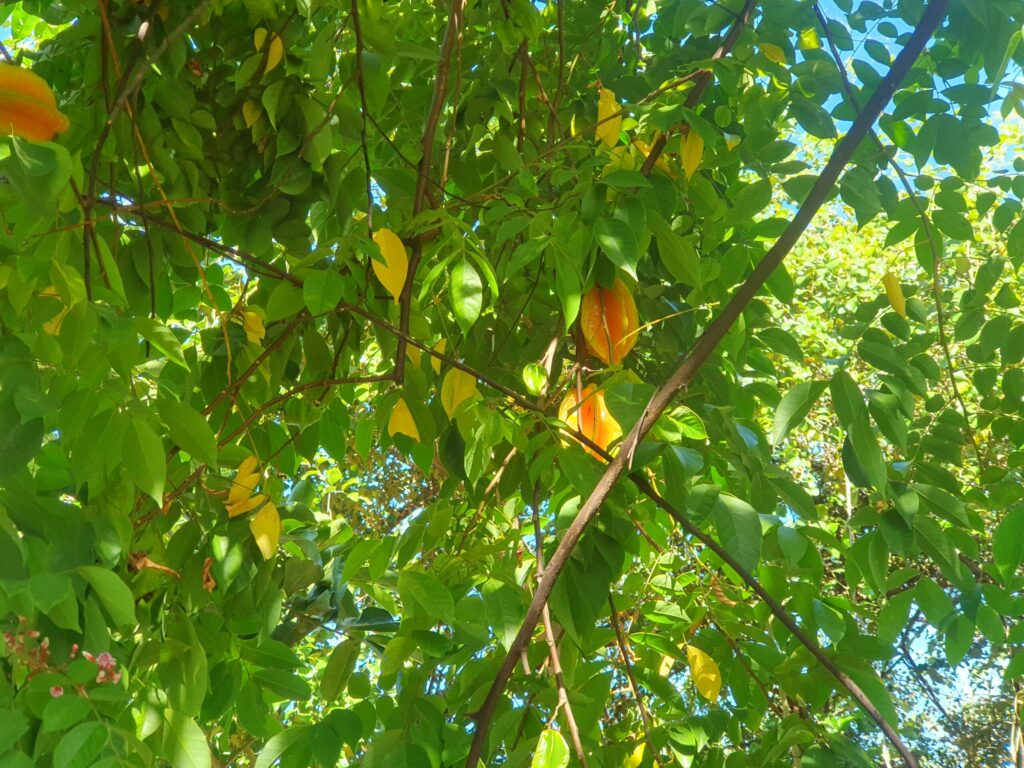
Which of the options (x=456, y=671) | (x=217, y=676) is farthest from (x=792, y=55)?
(x=217, y=676)

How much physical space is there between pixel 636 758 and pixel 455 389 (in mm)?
516

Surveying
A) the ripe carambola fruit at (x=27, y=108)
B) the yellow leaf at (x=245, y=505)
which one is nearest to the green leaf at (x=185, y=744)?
the yellow leaf at (x=245, y=505)

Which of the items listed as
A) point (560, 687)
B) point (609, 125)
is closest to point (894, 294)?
point (609, 125)

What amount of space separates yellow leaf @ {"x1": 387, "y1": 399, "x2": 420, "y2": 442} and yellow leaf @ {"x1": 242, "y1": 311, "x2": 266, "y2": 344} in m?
0.33

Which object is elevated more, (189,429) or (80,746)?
(189,429)

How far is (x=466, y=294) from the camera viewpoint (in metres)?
0.95

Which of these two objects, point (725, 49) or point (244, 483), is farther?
point (725, 49)

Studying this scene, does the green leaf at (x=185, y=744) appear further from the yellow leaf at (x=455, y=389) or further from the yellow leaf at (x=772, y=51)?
the yellow leaf at (x=772, y=51)

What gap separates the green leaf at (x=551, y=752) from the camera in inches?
34.6

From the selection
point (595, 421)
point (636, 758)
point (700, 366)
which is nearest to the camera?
point (700, 366)

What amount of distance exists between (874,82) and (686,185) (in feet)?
0.84

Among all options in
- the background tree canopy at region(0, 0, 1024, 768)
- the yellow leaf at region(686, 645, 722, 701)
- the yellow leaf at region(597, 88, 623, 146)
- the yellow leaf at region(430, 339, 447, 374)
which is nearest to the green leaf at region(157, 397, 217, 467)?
the background tree canopy at region(0, 0, 1024, 768)

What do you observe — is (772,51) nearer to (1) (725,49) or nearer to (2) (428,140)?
(1) (725,49)

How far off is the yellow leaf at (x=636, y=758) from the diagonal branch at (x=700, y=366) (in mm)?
369
